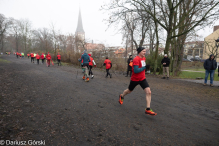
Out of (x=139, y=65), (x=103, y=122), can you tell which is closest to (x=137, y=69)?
(x=139, y=65)

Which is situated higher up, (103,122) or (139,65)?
(139,65)

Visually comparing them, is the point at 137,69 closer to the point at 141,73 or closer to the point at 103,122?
the point at 141,73

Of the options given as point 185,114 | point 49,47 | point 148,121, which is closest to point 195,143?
point 148,121

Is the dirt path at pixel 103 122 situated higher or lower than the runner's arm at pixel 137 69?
lower

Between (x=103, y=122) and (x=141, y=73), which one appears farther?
(x=141, y=73)

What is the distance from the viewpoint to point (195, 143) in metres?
2.73

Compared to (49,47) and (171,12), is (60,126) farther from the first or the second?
(49,47)

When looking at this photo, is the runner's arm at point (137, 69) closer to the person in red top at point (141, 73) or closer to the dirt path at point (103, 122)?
the person in red top at point (141, 73)

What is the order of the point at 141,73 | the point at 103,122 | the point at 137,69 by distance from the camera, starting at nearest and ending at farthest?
the point at 103,122
the point at 137,69
the point at 141,73

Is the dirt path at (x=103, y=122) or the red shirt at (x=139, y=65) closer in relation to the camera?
the dirt path at (x=103, y=122)

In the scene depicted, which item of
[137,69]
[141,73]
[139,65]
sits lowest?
[141,73]

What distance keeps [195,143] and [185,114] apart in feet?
5.30

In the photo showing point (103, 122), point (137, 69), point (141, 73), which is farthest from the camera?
point (141, 73)

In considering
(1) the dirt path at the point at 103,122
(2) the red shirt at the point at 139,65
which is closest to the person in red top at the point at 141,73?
(2) the red shirt at the point at 139,65
